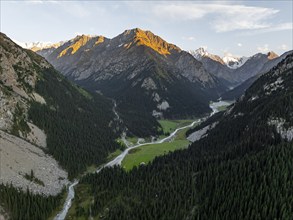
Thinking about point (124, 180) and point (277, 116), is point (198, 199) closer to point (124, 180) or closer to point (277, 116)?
point (124, 180)

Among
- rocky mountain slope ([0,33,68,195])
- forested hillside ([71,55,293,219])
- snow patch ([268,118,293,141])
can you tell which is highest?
rocky mountain slope ([0,33,68,195])

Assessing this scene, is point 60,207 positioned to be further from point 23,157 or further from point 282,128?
point 282,128

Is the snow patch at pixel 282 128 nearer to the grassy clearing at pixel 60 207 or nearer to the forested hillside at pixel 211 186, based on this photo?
the forested hillside at pixel 211 186

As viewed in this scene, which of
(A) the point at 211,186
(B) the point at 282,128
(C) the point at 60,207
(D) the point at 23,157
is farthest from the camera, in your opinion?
(B) the point at 282,128

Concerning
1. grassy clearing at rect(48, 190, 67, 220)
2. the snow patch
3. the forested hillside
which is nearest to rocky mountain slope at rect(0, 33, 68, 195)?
grassy clearing at rect(48, 190, 67, 220)

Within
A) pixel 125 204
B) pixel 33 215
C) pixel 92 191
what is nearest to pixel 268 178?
pixel 125 204

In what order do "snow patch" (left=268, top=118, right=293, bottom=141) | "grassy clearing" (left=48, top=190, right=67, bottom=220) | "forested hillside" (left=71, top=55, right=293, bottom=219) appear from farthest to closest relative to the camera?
"snow patch" (left=268, top=118, right=293, bottom=141) < "grassy clearing" (left=48, top=190, right=67, bottom=220) < "forested hillside" (left=71, top=55, right=293, bottom=219)

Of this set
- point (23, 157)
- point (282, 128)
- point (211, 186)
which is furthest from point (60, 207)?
point (282, 128)

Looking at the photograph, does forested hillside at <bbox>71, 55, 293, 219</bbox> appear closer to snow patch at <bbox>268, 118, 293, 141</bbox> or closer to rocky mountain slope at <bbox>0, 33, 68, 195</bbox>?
snow patch at <bbox>268, 118, 293, 141</bbox>
